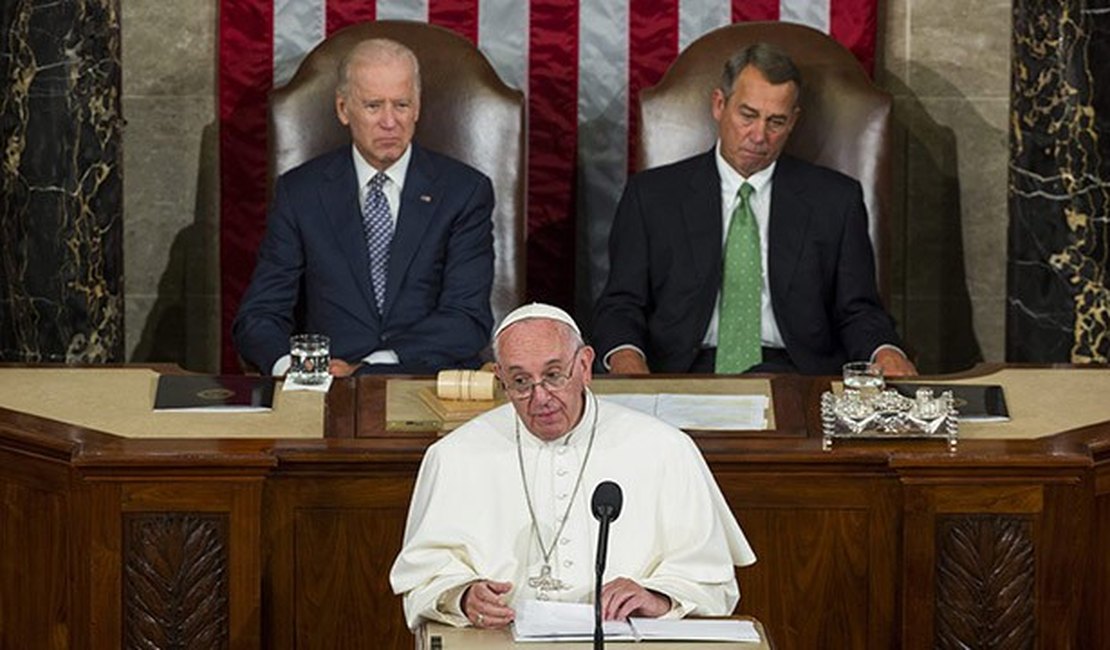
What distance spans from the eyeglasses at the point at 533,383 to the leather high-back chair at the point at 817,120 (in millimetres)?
3103

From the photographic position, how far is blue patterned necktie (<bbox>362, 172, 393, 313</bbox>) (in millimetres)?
7941

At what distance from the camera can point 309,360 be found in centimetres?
678

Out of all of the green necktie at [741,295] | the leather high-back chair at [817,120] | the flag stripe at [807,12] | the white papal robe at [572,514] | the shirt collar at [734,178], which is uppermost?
the flag stripe at [807,12]

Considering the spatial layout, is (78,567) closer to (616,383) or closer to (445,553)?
(445,553)

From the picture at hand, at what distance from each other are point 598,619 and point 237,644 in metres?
1.69

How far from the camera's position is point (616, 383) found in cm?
688

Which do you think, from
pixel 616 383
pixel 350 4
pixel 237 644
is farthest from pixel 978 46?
pixel 237 644

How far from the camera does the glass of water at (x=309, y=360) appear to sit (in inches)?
267

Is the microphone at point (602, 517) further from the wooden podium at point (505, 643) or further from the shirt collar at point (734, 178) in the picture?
the shirt collar at point (734, 178)

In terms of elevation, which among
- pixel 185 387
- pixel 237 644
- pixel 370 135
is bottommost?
pixel 237 644

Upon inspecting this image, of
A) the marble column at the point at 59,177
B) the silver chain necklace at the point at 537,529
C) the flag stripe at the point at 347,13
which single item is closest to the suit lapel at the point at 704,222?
the flag stripe at the point at 347,13

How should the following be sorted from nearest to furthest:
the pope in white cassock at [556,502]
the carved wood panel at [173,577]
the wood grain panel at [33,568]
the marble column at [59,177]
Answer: the pope in white cassock at [556,502] < the carved wood panel at [173,577] < the wood grain panel at [33,568] < the marble column at [59,177]

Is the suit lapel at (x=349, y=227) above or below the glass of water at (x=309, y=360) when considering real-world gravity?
above

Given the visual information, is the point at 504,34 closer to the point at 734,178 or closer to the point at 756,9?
the point at 756,9
